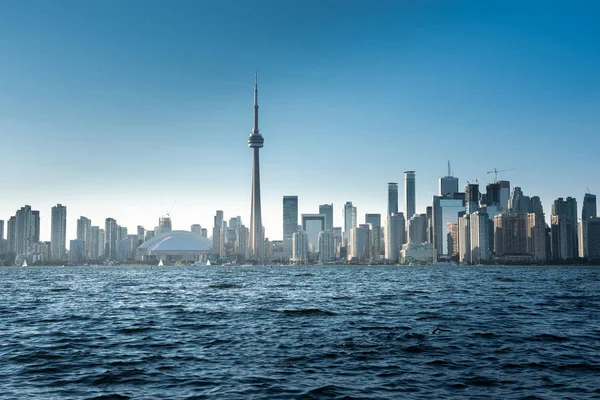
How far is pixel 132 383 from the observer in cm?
2483

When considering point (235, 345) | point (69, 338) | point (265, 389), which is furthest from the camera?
point (69, 338)

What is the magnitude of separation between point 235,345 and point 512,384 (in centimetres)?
1746

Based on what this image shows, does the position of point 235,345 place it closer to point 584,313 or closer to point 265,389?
point 265,389

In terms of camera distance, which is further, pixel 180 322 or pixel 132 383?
pixel 180 322

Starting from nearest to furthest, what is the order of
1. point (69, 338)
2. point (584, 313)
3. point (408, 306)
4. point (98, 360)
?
1. point (98, 360)
2. point (69, 338)
3. point (584, 313)
4. point (408, 306)

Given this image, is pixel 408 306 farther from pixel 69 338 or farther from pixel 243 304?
pixel 69 338

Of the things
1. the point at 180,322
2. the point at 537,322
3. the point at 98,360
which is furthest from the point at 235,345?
the point at 537,322

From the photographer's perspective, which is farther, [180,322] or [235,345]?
[180,322]

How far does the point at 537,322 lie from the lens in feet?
154

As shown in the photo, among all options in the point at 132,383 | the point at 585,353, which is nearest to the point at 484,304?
the point at 585,353

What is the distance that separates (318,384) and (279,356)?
278 inches

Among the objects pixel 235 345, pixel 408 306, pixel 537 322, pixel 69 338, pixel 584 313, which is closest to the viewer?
pixel 235 345

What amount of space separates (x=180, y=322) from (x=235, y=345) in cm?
1405

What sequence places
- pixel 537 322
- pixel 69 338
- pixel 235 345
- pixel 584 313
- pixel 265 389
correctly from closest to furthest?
pixel 265 389, pixel 235 345, pixel 69 338, pixel 537 322, pixel 584 313
